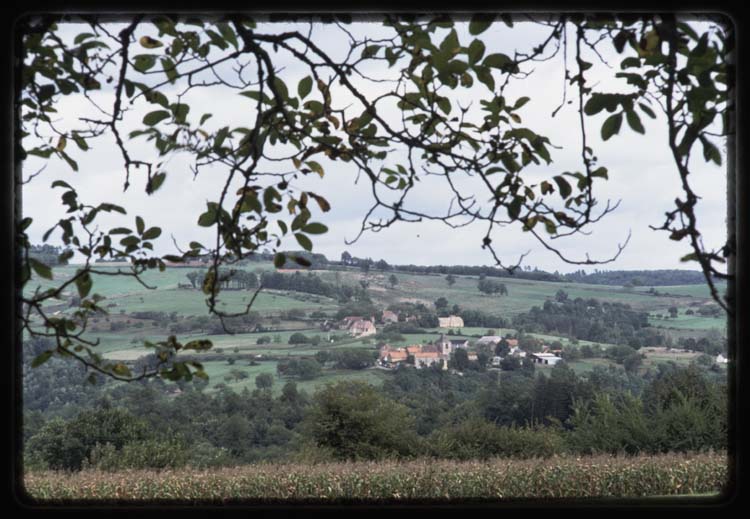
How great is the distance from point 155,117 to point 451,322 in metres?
4.84

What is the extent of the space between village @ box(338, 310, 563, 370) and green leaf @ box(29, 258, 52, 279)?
15.3ft

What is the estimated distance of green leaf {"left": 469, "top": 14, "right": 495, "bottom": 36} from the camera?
1.08 m

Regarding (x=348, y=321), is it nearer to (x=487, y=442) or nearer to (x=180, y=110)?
(x=487, y=442)

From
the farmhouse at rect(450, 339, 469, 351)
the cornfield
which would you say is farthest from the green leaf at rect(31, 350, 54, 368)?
the farmhouse at rect(450, 339, 469, 351)

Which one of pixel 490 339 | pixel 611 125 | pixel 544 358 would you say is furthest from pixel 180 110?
pixel 544 358

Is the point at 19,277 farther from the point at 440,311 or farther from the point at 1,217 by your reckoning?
the point at 440,311

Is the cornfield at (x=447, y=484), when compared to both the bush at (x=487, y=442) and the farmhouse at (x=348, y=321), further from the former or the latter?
the bush at (x=487, y=442)

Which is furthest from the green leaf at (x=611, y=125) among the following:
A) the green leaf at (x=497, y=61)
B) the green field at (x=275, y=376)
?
the green field at (x=275, y=376)

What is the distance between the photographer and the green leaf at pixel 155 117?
1.37 metres

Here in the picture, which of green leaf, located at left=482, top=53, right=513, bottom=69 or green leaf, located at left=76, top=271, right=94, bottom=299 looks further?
green leaf, located at left=482, top=53, right=513, bottom=69

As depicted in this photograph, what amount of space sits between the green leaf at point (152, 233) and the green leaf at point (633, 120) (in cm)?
94

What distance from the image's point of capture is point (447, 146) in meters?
1.63

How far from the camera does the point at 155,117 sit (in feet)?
4.51

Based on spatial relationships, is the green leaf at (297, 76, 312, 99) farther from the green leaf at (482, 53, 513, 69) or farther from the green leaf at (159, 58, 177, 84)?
the green leaf at (482, 53, 513, 69)
